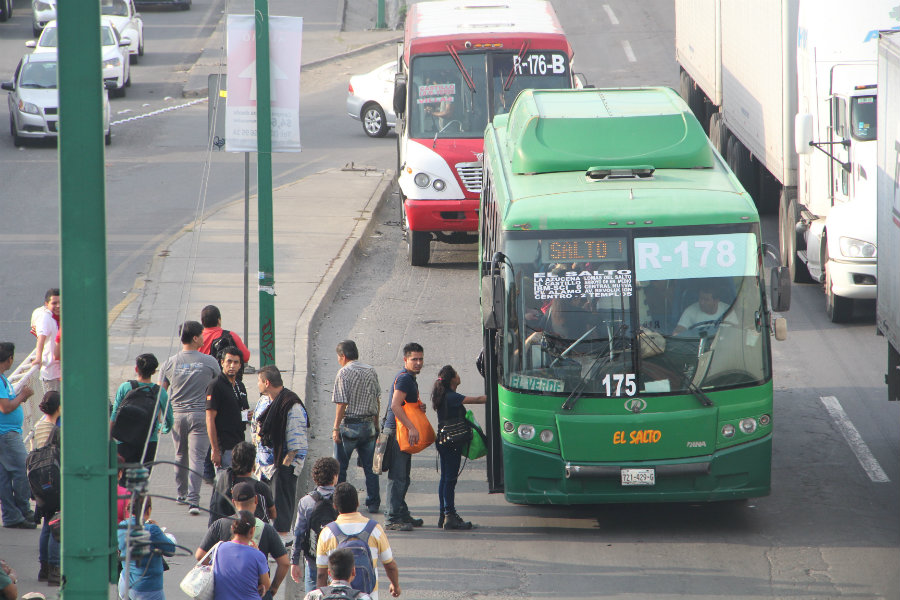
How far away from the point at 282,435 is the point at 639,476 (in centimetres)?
271

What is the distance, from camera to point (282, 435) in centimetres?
931

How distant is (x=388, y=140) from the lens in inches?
1067

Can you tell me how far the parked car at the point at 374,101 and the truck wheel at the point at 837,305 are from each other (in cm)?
1298

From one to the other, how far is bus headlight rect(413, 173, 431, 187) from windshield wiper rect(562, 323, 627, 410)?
343 inches

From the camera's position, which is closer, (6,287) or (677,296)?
(677,296)

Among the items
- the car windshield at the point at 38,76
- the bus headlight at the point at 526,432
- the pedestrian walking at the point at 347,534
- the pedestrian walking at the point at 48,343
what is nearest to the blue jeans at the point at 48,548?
the pedestrian walking at the point at 347,534

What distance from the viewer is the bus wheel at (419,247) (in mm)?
18156

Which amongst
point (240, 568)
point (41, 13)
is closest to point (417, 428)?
point (240, 568)

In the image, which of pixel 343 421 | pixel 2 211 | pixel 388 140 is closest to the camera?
pixel 343 421

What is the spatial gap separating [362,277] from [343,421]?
8.02 meters

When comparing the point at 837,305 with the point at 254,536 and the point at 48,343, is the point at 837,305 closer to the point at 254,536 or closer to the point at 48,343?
the point at 48,343

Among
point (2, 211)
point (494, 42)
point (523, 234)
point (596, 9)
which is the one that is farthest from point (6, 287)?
point (596, 9)

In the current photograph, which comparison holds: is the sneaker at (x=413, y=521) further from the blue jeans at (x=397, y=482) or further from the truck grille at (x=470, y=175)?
the truck grille at (x=470, y=175)

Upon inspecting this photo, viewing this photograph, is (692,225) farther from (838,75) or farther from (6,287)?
(6,287)
